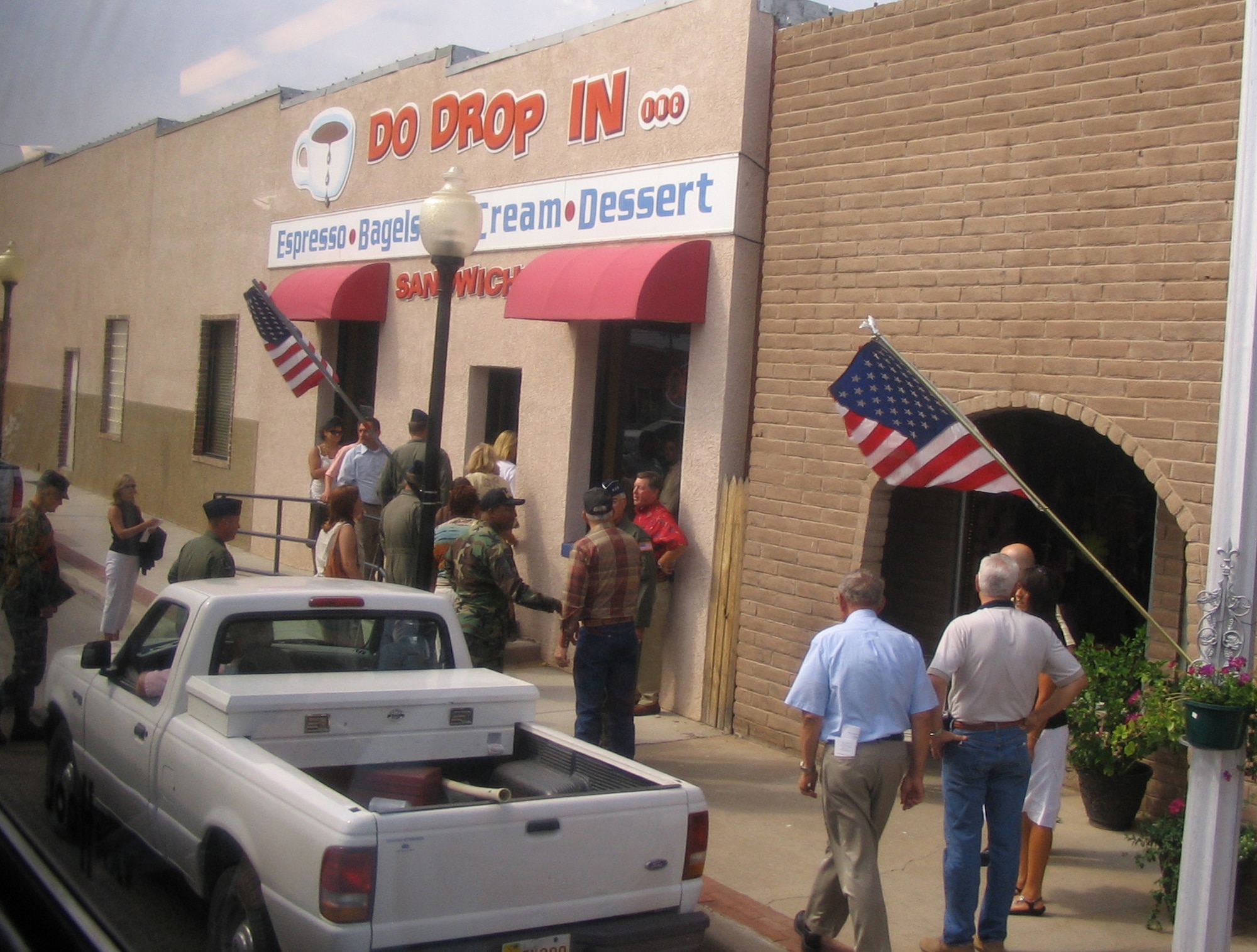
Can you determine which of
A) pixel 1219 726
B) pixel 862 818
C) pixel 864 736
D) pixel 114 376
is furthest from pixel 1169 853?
pixel 114 376

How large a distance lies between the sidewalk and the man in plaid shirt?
764 millimetres

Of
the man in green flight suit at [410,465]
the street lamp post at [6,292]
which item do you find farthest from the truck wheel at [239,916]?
the man in green flight suit at [410,465]

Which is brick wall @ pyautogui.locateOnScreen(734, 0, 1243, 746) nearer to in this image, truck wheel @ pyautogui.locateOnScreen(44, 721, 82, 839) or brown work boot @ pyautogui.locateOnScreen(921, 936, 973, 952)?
→ brown work boot @ pyautogui.locateOnScreen(921, 936, 973, 952)

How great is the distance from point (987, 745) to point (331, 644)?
2.77m

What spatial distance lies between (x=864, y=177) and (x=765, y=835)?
4.18m

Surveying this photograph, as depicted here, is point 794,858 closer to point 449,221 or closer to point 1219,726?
point 1219,726

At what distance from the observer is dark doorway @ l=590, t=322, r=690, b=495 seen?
10008mm

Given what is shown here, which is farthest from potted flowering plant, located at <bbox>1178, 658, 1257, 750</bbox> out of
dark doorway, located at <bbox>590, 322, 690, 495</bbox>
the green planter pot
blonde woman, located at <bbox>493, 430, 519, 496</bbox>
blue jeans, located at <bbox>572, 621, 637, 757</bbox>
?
blonde woman, located at <bbox>493, 430, 519, 496</bbox>

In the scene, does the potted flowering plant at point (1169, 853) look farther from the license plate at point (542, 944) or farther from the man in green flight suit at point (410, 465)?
the man in green flight suit at point (410, 465)

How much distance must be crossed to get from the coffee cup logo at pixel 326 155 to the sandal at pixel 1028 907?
10.5m

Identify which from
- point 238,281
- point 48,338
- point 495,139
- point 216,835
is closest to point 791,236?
point 495,139

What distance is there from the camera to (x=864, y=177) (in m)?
7.91

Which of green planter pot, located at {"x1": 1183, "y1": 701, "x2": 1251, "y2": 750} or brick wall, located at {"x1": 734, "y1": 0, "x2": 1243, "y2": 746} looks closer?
green planter pot, located at {"x1": 1183, "y1": 701, "x2": 1251, "y2": 750}

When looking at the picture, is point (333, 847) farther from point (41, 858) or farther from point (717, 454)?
point (717, 454)
